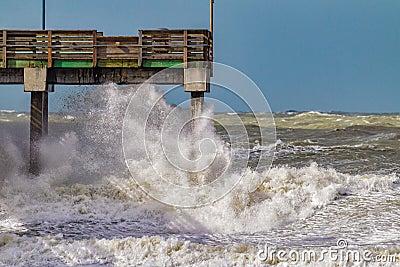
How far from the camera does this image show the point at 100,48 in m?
16.3

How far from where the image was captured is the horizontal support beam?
623 inches

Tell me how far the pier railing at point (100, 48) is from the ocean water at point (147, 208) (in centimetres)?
87

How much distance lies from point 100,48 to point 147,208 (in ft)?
16.0

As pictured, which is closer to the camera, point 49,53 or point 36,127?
point 36,127

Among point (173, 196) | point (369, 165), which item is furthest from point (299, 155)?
point (173, 196)

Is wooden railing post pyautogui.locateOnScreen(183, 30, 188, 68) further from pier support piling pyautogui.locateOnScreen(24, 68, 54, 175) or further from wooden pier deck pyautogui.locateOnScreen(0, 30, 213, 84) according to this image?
pier support piling pyautogui.locateOnScreen(24, 68, 54, 175)

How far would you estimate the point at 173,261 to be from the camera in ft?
32.2

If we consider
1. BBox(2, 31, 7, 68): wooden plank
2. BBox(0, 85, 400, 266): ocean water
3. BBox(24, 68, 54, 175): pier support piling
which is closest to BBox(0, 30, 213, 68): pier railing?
BBox(2, 31, 7, 68): wooden plank

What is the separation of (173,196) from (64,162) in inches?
145

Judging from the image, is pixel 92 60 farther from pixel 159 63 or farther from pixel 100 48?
pixel 159 63

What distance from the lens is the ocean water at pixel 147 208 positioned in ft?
33.6

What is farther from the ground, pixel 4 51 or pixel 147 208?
pixel 4 51

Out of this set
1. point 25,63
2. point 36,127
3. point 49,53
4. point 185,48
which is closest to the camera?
point 185,48

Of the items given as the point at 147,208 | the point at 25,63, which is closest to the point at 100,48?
the point at 25,63
